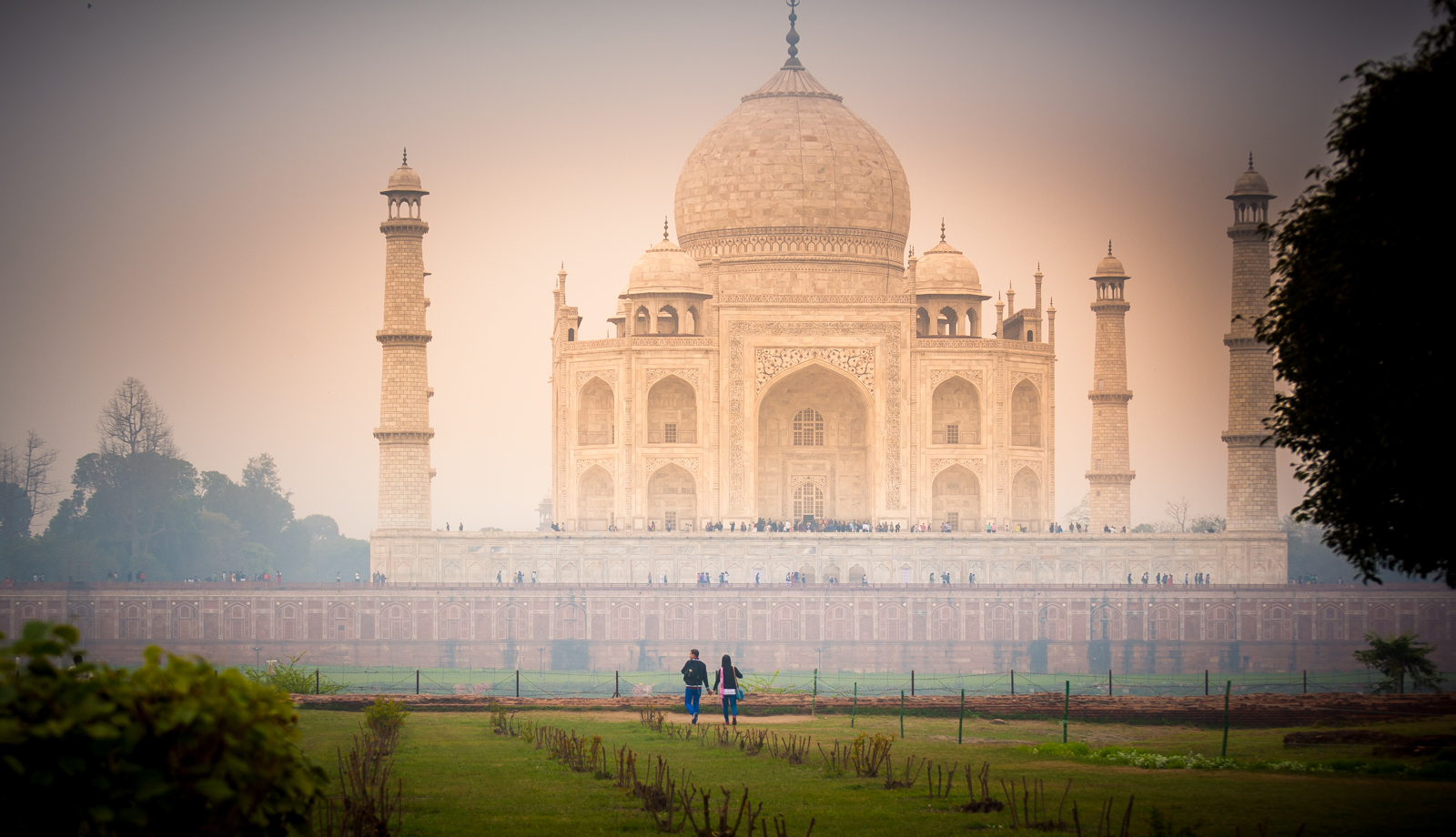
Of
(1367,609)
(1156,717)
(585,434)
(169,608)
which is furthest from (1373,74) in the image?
(585,434)

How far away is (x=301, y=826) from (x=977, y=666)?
2288 cm

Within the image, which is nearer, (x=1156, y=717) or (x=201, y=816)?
(x=201, y=816)

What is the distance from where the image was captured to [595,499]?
33000 millimetres

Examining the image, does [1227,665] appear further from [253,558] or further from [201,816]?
[253,558]

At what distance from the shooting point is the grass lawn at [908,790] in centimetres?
809

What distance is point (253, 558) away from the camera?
44.0m

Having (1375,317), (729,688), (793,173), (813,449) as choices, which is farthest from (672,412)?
(1375,317)

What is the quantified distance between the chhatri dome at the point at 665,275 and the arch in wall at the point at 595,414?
90.1 inches

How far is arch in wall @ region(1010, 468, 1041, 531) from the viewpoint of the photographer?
33594 mm

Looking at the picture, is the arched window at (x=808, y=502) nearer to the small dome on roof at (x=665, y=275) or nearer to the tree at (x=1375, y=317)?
the small dome on roof at (x=665, y=275)

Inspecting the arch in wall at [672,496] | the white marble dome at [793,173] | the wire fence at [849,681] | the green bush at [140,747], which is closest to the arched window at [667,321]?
the white marble dome at [793,173]

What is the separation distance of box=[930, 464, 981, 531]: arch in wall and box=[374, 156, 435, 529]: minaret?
1077cm

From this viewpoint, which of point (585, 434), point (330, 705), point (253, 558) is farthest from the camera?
point (253, 558)

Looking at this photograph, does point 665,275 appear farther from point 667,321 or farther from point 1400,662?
point 1400,662
